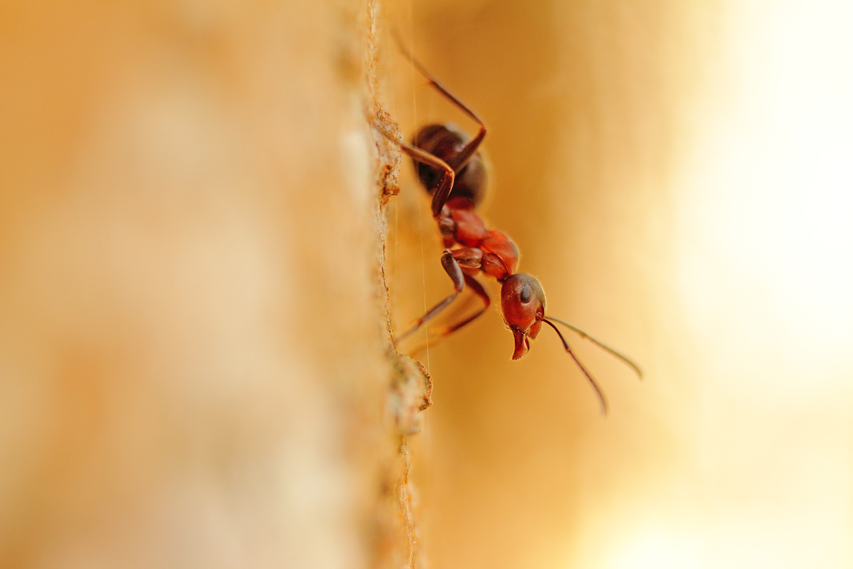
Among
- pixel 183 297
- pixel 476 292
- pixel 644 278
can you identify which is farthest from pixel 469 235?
pixel 183 297

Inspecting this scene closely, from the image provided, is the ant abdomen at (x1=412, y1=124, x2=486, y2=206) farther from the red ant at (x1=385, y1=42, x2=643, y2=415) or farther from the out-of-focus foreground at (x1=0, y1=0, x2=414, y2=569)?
the out-of-focus foreground at (x1=0, y1=0, x2=414, y2=569)

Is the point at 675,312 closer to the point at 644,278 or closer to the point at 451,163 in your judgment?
the point at 644,278

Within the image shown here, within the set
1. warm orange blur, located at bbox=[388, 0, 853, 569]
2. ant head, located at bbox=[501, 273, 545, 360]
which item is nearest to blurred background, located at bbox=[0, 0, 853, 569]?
warm orange blur, located at bbox=[388, 0, 853, 569]

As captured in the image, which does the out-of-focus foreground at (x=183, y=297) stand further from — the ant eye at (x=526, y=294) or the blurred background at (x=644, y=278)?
the ant eye at (x=526, y=294)

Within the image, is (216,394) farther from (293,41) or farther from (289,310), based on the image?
(293,41)

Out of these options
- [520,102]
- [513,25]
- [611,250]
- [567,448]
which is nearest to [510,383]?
[567,448]

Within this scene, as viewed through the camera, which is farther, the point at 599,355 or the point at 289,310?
the point at 599,355
